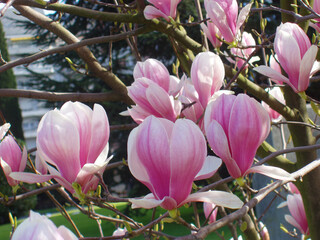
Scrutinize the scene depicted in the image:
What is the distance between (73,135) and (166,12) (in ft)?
1.55

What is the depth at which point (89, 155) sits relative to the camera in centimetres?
50

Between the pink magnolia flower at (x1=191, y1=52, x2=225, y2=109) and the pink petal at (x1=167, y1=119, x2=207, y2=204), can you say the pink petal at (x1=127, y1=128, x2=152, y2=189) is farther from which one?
the pink magnolia flower at (x1=191, y1=52, x2=225, y2=109)

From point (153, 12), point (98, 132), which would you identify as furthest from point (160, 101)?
point (153, 12)

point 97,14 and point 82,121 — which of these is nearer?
point 82,121

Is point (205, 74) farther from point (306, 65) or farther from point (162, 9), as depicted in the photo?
point (162, 9)

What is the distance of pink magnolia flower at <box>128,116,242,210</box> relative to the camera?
1.33 feet

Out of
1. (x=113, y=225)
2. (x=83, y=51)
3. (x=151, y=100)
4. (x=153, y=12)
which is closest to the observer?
(x=151, y=100)

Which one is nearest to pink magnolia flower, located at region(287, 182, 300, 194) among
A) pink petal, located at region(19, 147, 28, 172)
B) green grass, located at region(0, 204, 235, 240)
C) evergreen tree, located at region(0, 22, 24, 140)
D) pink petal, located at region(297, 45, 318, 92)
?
pink petal, located at region(297, 45, 318, 92)

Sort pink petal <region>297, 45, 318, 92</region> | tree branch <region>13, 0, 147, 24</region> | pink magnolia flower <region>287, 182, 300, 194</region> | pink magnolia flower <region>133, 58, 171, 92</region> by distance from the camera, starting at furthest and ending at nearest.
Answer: pink magnolia flower <region>287, 182, 300, 194</region> → tree branch <region>13, 0, 147, 24</region> → pink magnolia flower <region>133, 58, 171, 92</region> → pink petal <region>297, 45, 318, 92</region>

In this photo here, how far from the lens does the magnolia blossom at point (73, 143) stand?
473 millimetres

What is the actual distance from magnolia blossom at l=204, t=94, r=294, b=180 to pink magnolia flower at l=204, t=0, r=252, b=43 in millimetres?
417

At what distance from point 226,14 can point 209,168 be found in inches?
19.3

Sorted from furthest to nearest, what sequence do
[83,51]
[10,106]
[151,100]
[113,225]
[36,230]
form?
1. [10,106]
2. [113,225]
3. [83,51]
4. [151,100]
5. [36,230]

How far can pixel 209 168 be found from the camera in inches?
18.8
